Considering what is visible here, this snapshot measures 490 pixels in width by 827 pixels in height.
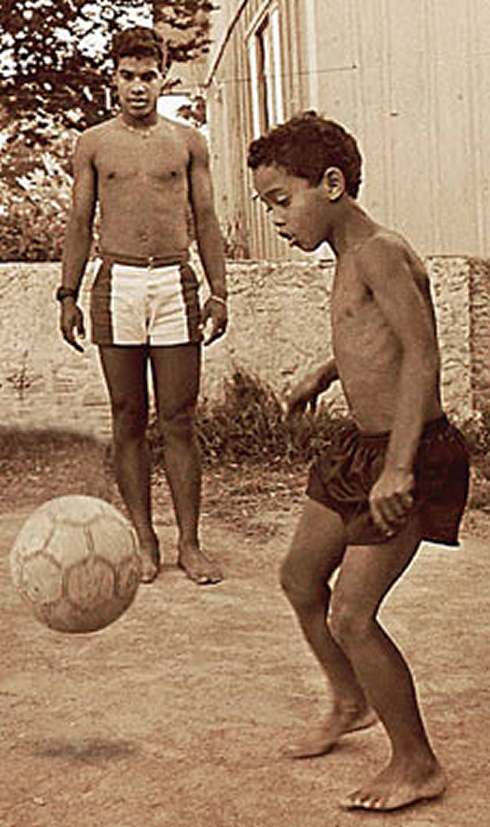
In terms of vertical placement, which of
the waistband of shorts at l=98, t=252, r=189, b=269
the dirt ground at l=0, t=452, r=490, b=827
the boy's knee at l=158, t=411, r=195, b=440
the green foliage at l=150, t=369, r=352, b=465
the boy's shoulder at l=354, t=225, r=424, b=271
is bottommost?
the green foliage at l=150, t=369, r=352, b=465

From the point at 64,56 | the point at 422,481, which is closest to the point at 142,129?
the point at 422,481

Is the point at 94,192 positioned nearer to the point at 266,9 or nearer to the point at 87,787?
the point at 87,787

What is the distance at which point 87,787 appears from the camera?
3.35 meters

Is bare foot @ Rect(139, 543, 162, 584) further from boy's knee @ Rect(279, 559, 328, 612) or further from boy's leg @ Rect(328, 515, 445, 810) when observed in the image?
boy's leg @ Rect(328, 515, 445, 810)

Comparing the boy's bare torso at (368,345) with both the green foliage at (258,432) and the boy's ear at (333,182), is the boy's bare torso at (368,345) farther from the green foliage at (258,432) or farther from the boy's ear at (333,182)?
the green foliage at (258,432)

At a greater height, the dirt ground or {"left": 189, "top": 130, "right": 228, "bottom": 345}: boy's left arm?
{"left": 189, "top": 130, "right": 228, "bottom": 345}: boy's left arm

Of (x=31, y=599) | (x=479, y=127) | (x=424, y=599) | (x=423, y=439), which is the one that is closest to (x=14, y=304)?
(x=479, y=127)

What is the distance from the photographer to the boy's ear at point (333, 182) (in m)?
3.33

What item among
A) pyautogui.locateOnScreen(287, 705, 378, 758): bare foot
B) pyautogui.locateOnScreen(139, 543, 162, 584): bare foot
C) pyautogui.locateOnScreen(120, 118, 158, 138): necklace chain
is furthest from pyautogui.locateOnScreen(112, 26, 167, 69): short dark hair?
pyautogui.locateOnScreen(287, 705, 378, 758): bare foot

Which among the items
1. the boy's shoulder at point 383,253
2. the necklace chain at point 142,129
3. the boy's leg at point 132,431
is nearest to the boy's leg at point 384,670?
the boy's shoulder at point 383,253

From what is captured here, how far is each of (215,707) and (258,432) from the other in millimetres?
4392

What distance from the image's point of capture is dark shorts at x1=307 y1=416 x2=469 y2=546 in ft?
10.7

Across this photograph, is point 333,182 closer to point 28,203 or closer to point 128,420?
point 128,420

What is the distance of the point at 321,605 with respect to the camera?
3498 mm
